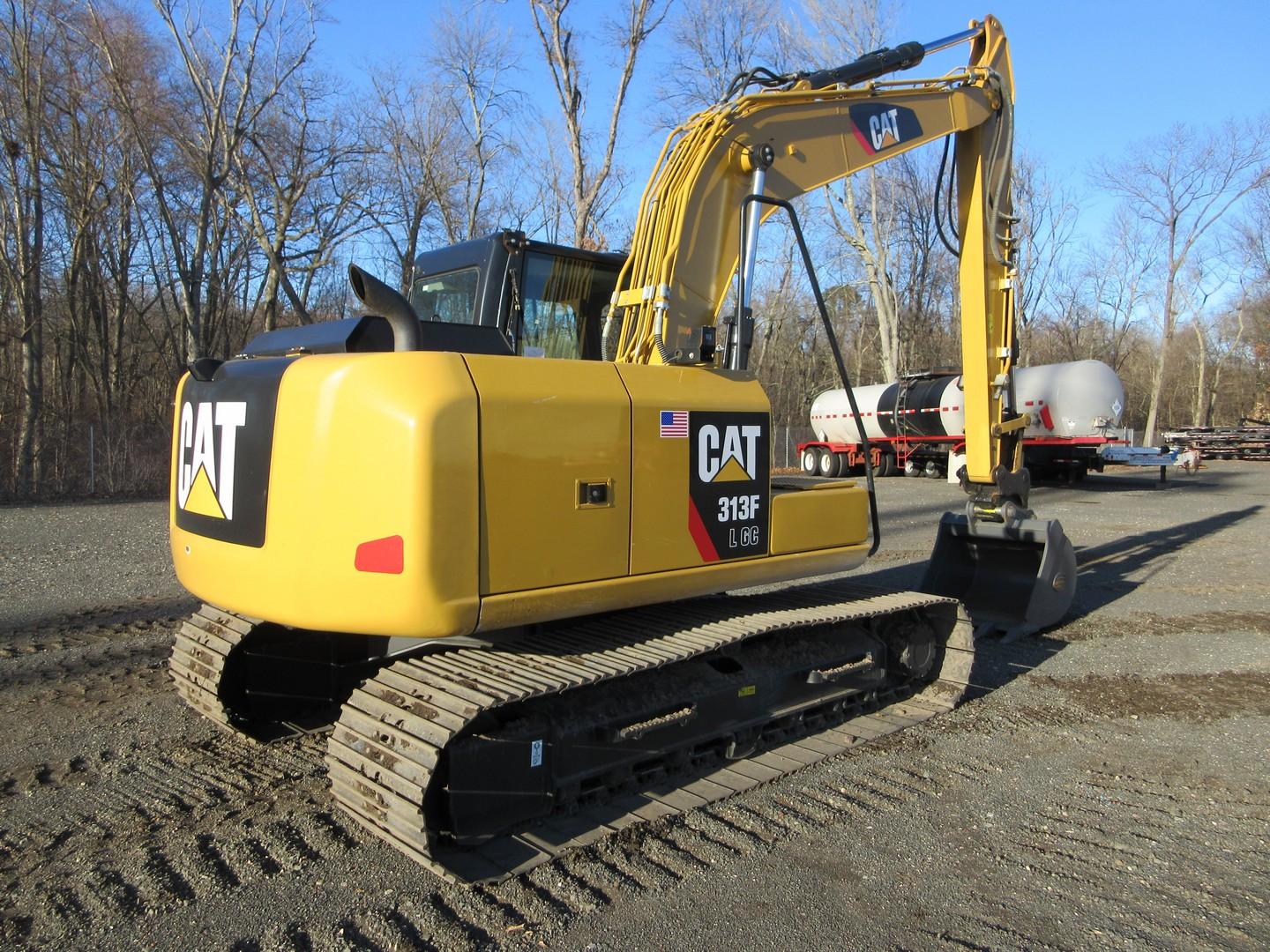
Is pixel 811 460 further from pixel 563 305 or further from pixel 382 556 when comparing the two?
pixel 382 556

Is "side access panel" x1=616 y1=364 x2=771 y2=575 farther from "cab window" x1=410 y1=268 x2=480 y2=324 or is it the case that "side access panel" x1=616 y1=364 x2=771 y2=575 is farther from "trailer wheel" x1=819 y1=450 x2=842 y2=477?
"trailer wheel" x1=819 y1=450 x2=842 y2=477

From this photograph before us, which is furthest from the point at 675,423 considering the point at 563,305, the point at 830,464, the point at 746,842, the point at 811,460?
the point at 811,460

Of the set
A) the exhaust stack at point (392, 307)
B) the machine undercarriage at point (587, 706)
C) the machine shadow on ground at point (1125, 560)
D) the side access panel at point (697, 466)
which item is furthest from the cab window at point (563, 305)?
the machine shadow on ground at point (1125, 560)

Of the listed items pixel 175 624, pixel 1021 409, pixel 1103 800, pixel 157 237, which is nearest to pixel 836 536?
pixel 1103 800

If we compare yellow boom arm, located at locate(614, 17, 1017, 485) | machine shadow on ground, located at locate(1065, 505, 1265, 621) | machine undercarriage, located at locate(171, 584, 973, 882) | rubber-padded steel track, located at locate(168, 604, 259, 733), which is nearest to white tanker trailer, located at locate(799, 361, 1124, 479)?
machine shadow on ground, located at locate(1065, 505, 1265, 621)

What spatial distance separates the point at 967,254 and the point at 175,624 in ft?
21.9

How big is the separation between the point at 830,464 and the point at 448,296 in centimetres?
2387

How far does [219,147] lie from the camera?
2317 centimetres

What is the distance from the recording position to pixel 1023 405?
2312 cm

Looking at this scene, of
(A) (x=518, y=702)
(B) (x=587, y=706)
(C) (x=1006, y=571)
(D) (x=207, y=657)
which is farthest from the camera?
(C) (x=1006, y=571)

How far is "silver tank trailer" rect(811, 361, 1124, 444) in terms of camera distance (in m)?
21.5

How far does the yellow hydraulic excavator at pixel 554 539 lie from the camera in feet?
10.5

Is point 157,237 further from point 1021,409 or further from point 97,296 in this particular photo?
point 1021,409

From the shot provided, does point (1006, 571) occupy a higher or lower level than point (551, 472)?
lower
